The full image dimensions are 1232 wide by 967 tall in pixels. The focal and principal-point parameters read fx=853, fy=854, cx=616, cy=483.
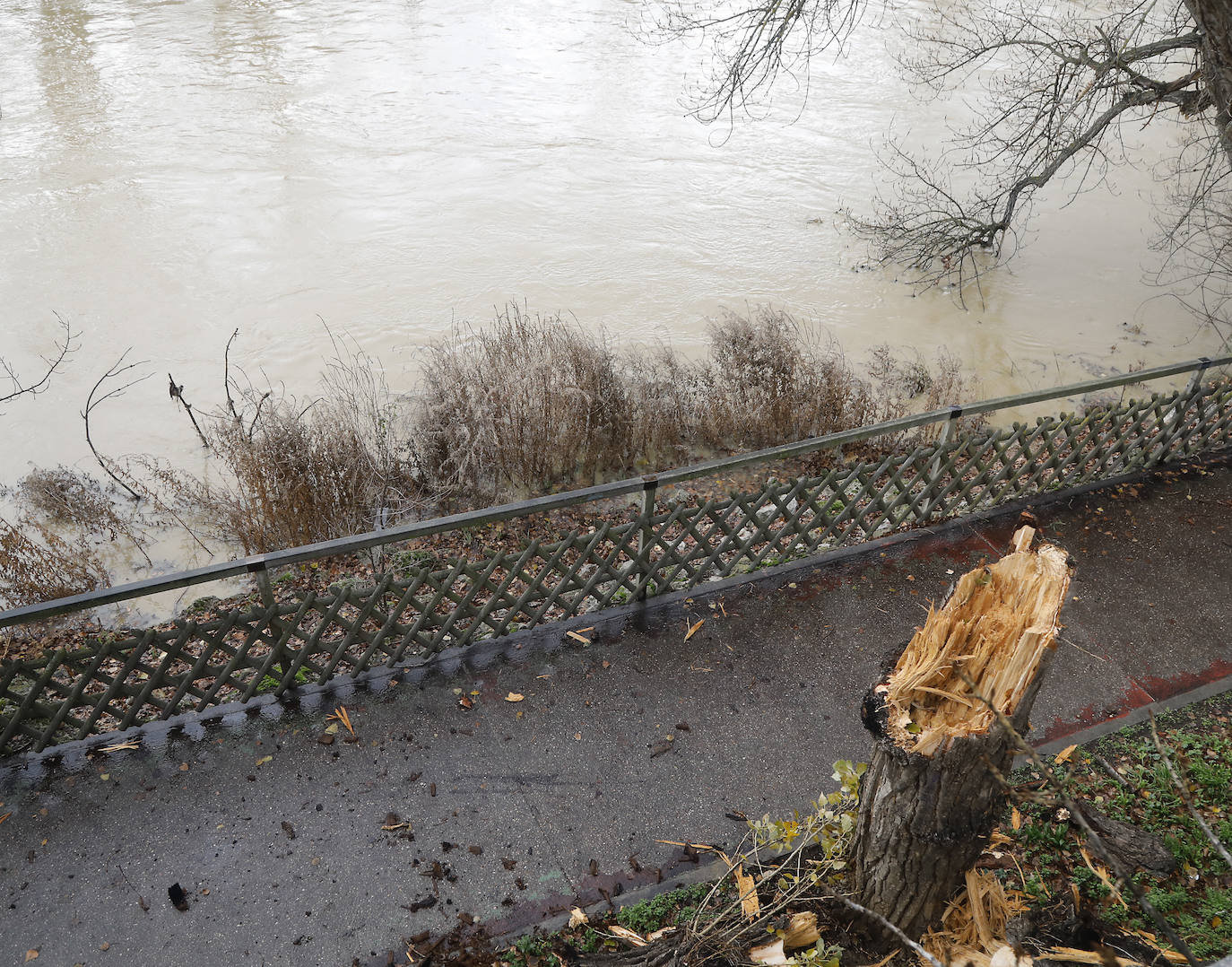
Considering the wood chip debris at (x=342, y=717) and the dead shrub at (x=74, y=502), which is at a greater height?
the wood chip debris at (x=342, y=717)

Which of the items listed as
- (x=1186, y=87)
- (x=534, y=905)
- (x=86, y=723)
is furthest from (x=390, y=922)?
(x=1186, y=87)

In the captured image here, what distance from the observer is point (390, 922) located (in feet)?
12.1

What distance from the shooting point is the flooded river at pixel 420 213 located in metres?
12.4

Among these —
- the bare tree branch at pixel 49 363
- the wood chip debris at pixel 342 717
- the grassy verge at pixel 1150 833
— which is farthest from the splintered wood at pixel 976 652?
the bare tree branch at pixel 49 363

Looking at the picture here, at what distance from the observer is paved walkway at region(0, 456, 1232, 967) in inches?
146

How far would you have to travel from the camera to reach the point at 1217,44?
6102 millimetres

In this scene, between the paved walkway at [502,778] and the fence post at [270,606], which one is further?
the fence post at [270,606]

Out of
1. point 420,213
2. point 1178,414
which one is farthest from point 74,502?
point 1178,414

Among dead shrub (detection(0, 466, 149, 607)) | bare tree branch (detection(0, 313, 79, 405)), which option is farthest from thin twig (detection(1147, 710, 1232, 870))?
bare tree branch (detection(0, 313, 79, 405))

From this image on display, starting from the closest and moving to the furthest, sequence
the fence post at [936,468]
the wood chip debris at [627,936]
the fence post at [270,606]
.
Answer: the wood chip debris at [627,936] < the fence post at [270,606] < the fence post at [936,468]

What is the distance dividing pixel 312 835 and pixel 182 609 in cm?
402

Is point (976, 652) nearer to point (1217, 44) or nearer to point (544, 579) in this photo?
point (544, 579)

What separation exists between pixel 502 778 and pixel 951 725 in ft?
7.58

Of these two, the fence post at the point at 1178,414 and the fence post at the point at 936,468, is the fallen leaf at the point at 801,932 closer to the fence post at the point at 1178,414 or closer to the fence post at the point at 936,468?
the fence post at the point at 936,468
